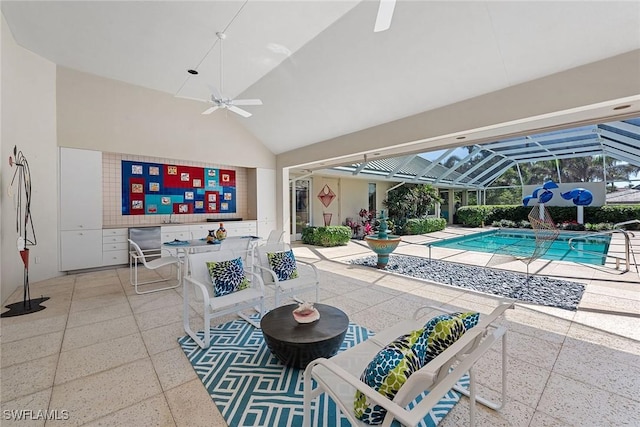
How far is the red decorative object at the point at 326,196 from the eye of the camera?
1094 cm

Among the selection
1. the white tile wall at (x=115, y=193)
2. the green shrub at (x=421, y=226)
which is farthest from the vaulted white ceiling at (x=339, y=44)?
the green shrub at (x=421, y=226)

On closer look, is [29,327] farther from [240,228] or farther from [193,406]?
[240,228]

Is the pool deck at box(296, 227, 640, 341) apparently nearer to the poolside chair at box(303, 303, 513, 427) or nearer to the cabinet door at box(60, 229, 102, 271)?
the poolside chair at box(303, 303, 513, 427)

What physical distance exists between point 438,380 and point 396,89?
15.1 ft

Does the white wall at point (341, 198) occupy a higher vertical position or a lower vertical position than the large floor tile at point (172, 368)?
higher

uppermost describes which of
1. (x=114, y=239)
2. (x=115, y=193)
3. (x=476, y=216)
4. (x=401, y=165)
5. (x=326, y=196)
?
(x=401, y=165)

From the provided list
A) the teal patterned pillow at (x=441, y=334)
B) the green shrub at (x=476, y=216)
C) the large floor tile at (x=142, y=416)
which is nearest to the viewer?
the teal patterned pillow at (x=441, y=334)

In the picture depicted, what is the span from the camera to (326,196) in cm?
1095

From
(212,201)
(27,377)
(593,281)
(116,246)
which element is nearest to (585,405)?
(593,281)

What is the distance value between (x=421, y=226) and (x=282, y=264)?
988cm

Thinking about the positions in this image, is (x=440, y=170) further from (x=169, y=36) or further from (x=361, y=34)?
(x=169, y=36)

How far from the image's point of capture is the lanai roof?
27.7 feet

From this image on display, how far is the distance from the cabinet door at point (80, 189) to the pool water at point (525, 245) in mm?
8198

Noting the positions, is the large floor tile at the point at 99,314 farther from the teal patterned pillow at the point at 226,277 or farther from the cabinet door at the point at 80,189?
the cabinet door at the point at 80,189
